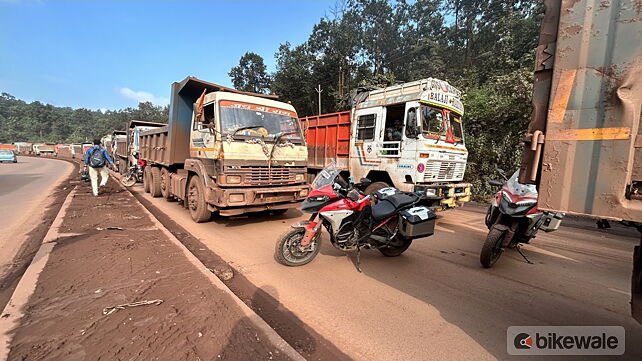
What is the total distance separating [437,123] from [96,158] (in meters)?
9.40

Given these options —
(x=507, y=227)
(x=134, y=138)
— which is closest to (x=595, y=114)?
(x=507, y=227)

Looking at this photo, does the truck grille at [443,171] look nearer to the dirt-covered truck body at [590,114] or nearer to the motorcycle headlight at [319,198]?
the motorcycle headlight at [319,198]

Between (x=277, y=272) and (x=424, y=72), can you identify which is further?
(x=424, y=72)

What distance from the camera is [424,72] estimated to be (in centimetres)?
2119

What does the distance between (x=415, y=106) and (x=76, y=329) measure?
589cm

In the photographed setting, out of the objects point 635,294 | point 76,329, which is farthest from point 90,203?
point 635,294

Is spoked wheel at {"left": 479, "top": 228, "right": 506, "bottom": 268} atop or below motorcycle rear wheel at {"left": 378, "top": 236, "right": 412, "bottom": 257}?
atop

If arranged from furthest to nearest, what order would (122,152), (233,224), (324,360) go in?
(122,152) → (233,224) → (324,360)

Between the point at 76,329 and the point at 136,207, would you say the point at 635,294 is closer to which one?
the point at 76,329

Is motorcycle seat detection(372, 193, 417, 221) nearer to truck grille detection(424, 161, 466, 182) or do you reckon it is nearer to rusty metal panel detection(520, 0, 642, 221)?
rusty metal panel detection(520, 0, 642, 221)

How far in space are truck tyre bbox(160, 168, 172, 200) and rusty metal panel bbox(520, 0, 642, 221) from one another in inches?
320

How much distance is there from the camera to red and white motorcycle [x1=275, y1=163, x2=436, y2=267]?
3543 mm

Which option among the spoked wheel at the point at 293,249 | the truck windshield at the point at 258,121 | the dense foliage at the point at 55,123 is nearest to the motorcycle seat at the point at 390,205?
the spoked wheel at the point at 293,249

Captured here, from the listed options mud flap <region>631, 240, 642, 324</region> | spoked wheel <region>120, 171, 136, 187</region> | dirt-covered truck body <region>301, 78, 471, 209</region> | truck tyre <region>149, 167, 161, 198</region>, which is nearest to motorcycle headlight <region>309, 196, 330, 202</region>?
dirt-covered truck body <region>301, 78, 471, 209</region>
